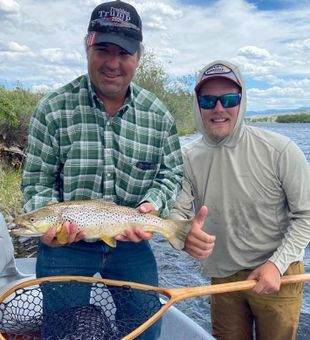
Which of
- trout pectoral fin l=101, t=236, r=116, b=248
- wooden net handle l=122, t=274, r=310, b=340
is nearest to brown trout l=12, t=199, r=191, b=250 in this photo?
trout pectoral fin l=101, t=236, r=116, b=248

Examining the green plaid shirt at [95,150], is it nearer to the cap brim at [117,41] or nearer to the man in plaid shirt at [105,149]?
the man in plaid shirt at [105,149]

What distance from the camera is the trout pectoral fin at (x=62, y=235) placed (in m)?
3.06

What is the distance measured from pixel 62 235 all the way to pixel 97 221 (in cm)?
23

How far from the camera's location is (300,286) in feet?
Result: 12.8


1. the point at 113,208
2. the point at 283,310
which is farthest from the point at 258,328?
the point at 113,208

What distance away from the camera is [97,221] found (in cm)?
315

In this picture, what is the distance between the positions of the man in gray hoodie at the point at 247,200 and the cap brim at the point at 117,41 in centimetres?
80

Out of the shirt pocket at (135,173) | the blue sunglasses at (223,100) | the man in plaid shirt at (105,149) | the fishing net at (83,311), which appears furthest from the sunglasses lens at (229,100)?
the fishing net at (83,311)

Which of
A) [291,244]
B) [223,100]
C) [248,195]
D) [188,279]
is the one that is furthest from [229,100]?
[188,279]

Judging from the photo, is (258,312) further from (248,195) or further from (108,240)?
(108,240)

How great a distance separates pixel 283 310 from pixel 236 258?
1.68 ft

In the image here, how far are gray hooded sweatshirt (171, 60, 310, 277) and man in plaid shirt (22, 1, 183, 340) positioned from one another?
50 centimetres

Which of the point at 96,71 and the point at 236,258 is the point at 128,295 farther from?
the point at 96,71

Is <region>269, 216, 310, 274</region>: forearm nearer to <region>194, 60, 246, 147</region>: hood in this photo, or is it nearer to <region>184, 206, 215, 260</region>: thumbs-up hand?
<region>184, 206, 215, 260</region>: thumbs-up hand
